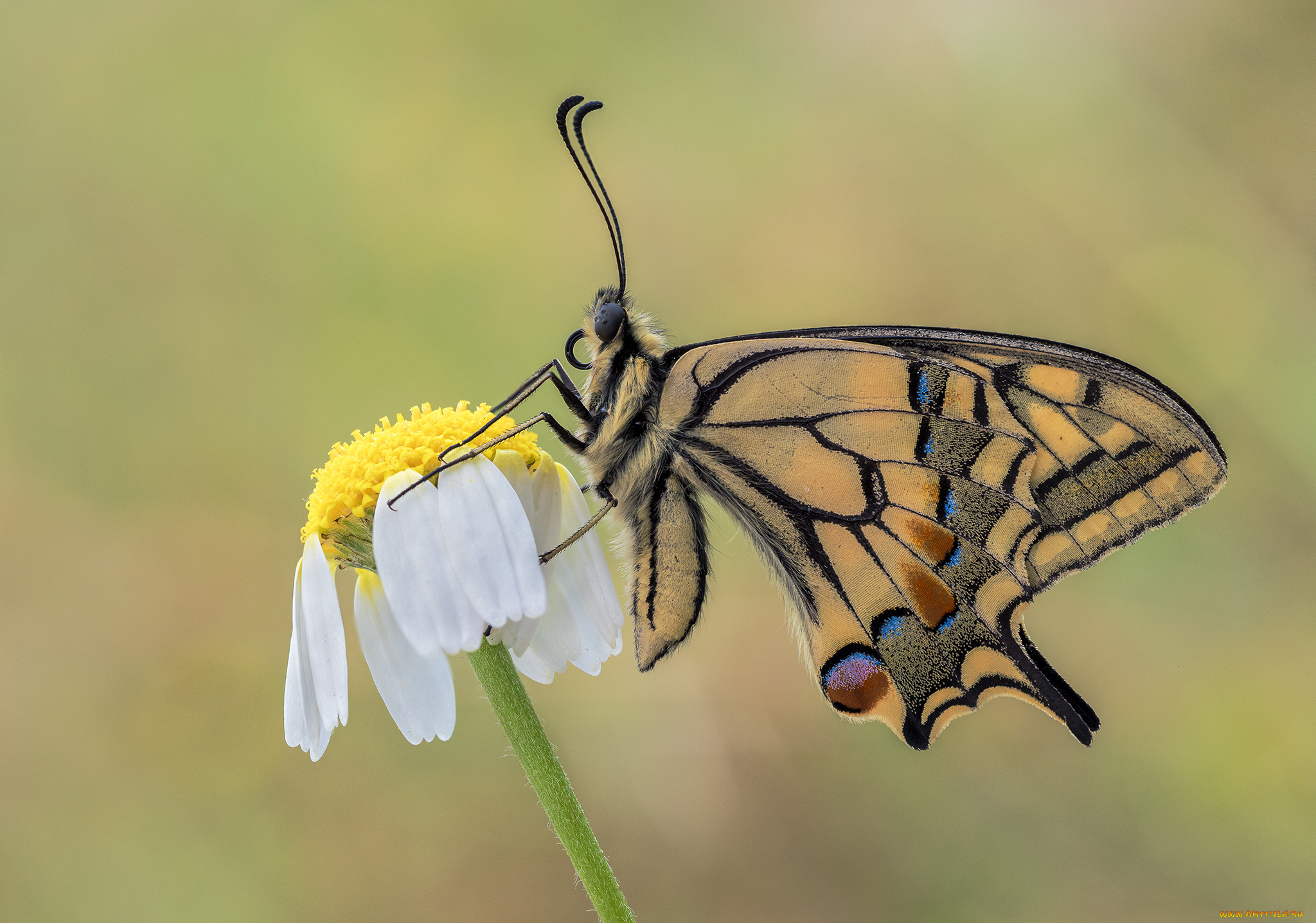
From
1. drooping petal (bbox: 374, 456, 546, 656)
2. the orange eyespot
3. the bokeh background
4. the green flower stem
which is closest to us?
the green flower stem

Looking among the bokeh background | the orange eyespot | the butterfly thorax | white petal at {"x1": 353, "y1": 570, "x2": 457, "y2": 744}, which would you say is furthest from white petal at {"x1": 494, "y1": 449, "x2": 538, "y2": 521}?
the bokeh background

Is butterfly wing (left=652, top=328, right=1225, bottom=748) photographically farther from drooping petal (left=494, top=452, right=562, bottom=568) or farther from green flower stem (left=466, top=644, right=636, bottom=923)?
green flower stem (left=466, top=644, right=636, bottom=923)

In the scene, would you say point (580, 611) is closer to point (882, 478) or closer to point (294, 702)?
point (294, 702)

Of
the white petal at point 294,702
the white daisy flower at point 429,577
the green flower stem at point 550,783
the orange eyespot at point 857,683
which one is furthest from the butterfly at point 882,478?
the white petal at point 294,702

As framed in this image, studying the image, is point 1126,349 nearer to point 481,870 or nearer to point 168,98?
point 481,870

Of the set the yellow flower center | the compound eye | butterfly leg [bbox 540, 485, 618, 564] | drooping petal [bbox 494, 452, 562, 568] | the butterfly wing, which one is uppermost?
the compound eye

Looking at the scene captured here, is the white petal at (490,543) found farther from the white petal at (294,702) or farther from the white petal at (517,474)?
the white petal at (294,702)

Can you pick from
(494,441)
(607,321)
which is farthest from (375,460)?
(607,321)
